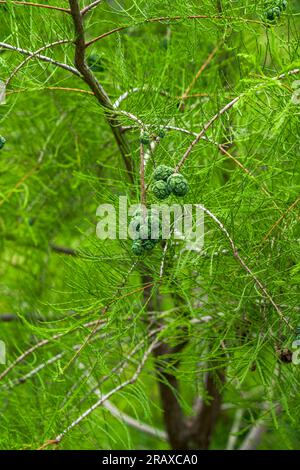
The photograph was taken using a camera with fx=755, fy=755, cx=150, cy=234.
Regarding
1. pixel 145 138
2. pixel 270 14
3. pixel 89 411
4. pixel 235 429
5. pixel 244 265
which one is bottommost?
pixel 235 429

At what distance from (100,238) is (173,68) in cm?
43

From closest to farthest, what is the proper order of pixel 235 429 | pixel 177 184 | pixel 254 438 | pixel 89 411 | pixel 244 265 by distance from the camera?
pixel 177 184 < pixel 244 265 < pixel 89 411 < pixel 254 438 < pixel 235 429

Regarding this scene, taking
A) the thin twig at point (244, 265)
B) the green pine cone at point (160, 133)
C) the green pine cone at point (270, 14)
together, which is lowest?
the thin twig at point (244, 265)

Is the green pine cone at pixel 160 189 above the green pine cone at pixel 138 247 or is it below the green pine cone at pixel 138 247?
above

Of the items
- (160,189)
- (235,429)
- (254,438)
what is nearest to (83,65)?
(160,189)

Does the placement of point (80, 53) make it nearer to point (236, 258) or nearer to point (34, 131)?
point (236, 258)

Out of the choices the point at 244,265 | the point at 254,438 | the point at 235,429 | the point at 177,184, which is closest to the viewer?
the point at 177,184

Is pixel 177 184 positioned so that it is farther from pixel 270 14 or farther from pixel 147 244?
pixel 270 14
